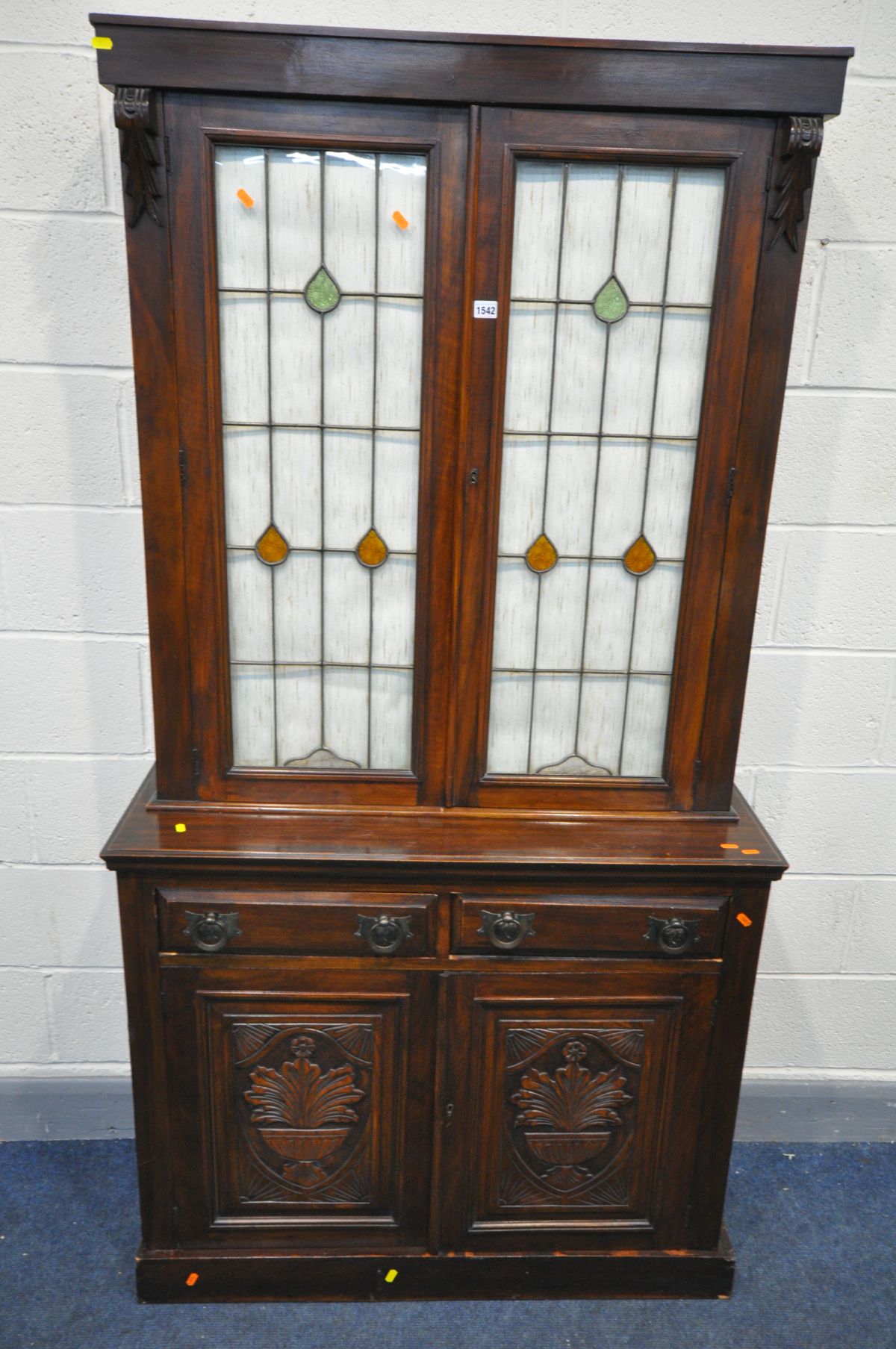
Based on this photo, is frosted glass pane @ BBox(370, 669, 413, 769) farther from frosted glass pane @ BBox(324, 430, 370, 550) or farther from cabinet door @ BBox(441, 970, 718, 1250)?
cabinet door @ BBox(441, 970, 718, 1250)

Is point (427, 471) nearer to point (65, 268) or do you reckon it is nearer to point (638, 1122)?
point (65, 268)

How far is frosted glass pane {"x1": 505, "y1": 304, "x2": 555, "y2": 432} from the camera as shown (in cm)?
146

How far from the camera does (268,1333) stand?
1.75 m

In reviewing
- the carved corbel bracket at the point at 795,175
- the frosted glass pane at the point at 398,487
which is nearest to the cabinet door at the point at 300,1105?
the frosted glass pane at the point at 398,487

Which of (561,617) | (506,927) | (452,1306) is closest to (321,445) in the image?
(561,617)

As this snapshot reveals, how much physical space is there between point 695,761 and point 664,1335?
3.41ft

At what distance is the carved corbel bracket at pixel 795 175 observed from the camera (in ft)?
4.48

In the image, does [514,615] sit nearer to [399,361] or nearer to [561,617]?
[561,617]

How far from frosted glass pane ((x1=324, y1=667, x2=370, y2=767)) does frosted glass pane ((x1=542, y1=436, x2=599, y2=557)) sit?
37 centimetres

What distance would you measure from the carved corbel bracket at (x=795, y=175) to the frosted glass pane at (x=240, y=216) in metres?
0.73

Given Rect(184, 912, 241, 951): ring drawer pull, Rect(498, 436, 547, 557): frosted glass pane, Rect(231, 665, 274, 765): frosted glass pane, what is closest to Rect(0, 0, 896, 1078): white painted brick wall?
Rect(231, 665, 274, 765): frosted glass pane

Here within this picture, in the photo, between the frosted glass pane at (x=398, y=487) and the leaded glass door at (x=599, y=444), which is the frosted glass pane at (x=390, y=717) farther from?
the frosted glass pane at (x=398, y=487)

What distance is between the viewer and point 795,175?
1386mm

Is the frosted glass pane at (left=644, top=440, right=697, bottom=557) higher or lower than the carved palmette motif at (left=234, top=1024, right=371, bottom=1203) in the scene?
higher
